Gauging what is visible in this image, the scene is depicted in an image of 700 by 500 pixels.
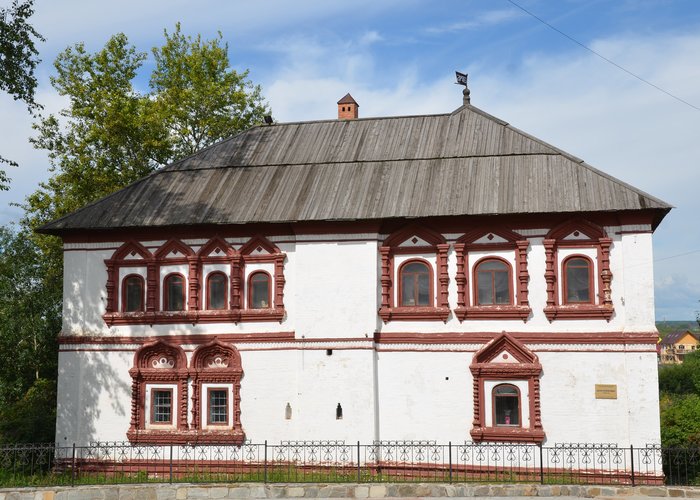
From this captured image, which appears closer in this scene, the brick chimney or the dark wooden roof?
the dark wooden roof

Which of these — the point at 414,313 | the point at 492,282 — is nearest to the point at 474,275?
the point at 492,282

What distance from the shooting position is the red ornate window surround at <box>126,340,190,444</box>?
2181 cm

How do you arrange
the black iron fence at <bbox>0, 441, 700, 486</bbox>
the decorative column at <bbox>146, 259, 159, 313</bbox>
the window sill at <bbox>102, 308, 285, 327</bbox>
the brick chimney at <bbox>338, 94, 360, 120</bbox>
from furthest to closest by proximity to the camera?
the brick chimney at <bbox>338, 94, 360, 120</bbox>
the decorative column at <bbox>146, 259, 159, 313</bbox>
the window sill at <bbox>102, 308, 285, 327</bbox>
the black iron fence at <bbox>0, 441, 700, 486</bbox>

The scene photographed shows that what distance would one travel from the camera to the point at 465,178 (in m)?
21.8

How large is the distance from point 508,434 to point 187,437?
8.50 meters

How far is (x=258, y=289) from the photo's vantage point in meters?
22.1

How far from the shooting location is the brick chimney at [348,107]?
29.5 meters

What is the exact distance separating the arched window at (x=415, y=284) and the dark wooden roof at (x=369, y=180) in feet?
4.91

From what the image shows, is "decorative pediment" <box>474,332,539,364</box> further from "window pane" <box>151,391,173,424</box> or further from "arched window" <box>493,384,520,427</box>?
"window pane" <box>151,391,173,424</box>

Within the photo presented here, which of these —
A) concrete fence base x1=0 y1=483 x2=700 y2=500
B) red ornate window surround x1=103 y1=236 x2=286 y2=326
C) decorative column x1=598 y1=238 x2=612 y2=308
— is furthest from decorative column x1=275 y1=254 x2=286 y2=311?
decorative column x1=598 y1=238 x2=612 y2=308

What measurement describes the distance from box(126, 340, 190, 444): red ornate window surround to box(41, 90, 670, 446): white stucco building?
2.1 inches

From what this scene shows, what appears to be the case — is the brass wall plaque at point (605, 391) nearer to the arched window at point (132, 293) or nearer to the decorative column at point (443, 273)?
the decorative column at point (443, 273)

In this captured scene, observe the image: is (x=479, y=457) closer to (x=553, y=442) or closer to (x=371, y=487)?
(x=553, y=442)

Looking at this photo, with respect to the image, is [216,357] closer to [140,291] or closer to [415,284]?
[140,291]
